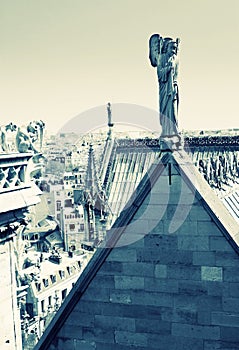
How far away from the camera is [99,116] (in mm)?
38375

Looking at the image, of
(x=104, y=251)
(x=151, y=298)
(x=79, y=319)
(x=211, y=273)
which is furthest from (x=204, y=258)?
(x=79, y=319)

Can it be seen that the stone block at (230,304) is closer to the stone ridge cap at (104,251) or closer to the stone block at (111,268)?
the stone block at (111,268)

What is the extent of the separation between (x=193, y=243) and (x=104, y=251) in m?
1.29

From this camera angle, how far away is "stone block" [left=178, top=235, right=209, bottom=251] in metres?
7.11

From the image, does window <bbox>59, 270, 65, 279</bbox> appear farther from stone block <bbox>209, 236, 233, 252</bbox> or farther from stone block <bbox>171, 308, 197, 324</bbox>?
stone block <bbox>209, 236, 233, 252</bbox>

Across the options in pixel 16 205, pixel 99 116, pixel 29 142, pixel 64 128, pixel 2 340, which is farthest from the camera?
pixel 99 116

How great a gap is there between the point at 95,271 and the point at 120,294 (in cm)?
49

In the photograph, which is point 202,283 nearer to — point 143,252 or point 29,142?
point 143,252

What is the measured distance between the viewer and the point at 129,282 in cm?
745

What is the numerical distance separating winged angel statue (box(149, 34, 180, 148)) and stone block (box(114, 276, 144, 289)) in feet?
6.99

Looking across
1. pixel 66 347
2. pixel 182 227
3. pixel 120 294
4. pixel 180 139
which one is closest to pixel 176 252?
pixel 182 227

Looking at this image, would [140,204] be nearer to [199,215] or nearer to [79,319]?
[199,215]

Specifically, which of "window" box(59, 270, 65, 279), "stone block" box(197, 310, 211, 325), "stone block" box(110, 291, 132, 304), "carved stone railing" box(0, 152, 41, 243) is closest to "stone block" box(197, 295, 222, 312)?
"stone block" box(197, 310, 211, 325)

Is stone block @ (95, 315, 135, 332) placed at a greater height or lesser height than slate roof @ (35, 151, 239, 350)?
lesser
